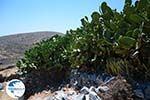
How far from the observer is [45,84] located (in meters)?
12.5

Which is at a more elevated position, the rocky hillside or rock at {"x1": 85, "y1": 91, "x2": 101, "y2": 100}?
the rocky hillside

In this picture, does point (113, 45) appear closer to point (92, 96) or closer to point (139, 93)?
point (139, 93)

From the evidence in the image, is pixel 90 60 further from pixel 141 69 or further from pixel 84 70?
pixel 141 69

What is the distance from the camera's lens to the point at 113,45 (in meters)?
9.29

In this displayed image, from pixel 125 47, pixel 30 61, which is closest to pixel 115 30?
pixel 125 47

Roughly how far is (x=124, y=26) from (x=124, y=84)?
5.53 feet

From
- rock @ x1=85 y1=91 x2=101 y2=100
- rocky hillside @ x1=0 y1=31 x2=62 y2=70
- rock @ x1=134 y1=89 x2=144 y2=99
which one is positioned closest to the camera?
rock @ x1=85 y1=91 x2=101 y2=100

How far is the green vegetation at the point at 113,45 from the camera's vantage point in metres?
8.52

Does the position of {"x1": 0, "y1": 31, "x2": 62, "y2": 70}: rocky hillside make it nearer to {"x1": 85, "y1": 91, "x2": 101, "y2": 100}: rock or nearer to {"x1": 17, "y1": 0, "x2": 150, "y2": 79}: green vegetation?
{"x1": 17, "y1": 0, "x2": 150, "y2": 79}: green vegetation

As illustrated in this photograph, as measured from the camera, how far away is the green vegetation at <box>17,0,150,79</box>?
8523 millimetres

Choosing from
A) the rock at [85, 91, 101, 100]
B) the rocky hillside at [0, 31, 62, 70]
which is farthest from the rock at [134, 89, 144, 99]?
the rocky hillside at [0, 31, 62, 70]

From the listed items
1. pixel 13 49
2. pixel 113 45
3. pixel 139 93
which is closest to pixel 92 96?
pixel 139 93

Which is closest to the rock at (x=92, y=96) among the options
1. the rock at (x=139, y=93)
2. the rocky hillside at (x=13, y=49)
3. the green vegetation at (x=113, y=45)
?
the rock at (x=139, y=93)

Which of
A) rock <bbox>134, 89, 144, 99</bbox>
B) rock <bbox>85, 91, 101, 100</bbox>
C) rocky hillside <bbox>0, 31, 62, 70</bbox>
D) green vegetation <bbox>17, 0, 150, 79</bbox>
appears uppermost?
rocky hillside <bbox>0, 31, 62, 70</bbox>
